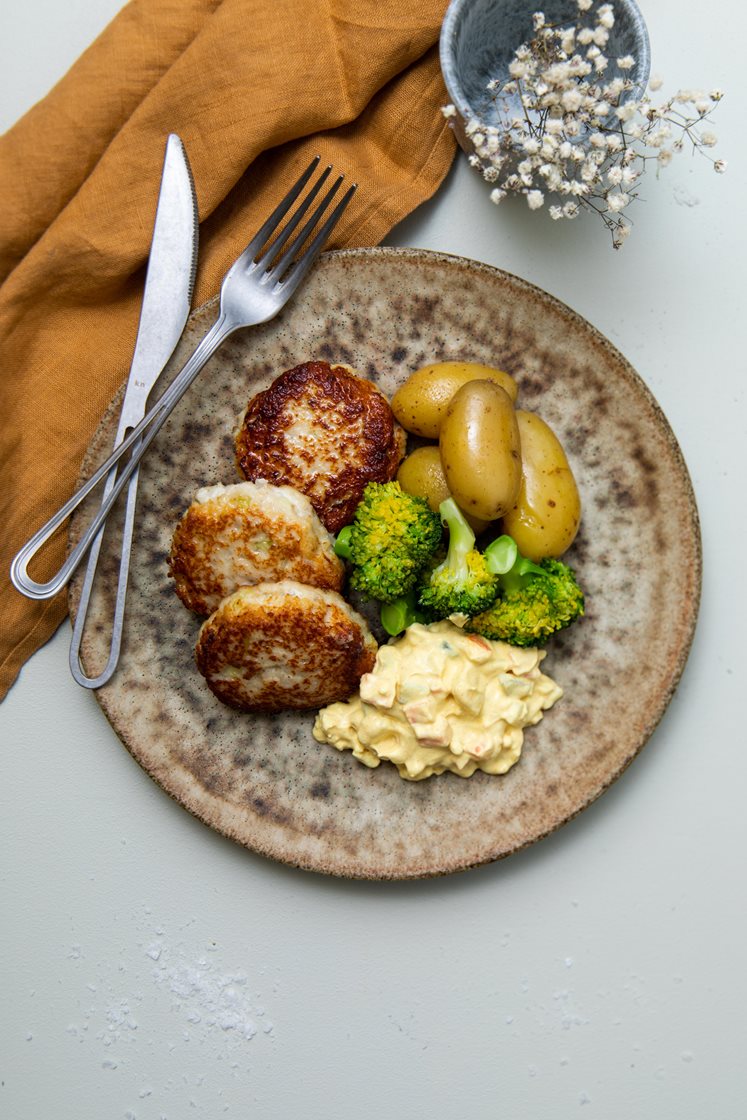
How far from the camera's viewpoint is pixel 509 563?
2.43 m

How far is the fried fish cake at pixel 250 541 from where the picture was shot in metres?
2.43

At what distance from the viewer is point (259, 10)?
8.48 feet

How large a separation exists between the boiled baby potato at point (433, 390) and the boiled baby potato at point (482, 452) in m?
0.16

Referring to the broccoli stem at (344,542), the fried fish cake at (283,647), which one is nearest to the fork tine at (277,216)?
the broccoli stem at (344,542)

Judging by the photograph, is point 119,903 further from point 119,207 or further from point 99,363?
point 119,207

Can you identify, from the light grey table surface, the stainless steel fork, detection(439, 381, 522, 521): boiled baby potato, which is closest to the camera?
detection(439, 381, 522, 521): boiled baby potato

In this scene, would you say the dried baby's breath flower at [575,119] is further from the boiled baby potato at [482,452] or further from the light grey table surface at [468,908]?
the boiled baby potato at [482,452]

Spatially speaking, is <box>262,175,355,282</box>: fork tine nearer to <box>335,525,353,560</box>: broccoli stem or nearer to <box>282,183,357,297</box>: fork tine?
<box>282,183,357,297</box>: fork tine

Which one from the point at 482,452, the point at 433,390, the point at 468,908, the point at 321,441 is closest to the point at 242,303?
the point at 321,441

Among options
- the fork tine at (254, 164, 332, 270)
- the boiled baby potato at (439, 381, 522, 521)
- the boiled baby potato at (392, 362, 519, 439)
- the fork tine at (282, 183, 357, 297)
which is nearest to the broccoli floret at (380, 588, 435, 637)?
the boiled baby potato at (439, 381, 522, 521)

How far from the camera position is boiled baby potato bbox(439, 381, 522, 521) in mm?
2246

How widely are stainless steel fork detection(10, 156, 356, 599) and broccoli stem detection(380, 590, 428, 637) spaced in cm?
90

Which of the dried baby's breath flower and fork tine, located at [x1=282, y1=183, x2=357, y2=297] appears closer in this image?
the dried baby's breath flower

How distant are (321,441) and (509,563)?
0.66m
